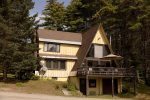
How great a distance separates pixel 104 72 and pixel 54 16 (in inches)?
1059

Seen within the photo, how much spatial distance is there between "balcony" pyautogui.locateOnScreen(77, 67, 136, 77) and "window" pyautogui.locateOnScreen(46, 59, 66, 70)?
A: 3.47 metres

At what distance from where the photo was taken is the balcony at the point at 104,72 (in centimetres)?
4156

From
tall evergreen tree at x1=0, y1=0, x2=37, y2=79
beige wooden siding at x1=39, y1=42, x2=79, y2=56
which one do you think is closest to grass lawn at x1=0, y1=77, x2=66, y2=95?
tall evergreen tree at x1=0, y1=0, x2=37, y2=79

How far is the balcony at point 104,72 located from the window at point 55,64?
3.47m

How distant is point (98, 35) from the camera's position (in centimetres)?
4666

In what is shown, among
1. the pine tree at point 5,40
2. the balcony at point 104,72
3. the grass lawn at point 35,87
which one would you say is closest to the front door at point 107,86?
the balcony at point 104,72

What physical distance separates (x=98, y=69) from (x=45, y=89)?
25.7ft

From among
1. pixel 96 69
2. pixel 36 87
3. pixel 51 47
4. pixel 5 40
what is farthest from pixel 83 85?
pixel 5 40

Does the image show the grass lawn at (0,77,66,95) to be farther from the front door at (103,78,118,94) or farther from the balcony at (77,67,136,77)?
the front door at (103,78,118,94)

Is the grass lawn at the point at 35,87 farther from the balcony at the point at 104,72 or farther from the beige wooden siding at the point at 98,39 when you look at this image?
the beige wooden siding at the point at 98,39

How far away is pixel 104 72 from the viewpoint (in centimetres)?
4266

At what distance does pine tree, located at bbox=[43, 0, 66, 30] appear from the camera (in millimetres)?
65312

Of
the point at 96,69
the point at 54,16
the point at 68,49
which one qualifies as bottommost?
the point at 96,69

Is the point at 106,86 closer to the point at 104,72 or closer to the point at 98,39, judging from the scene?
the point at 104,72
